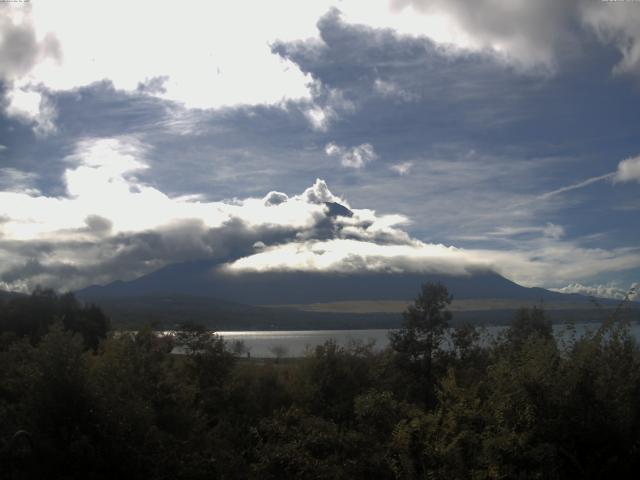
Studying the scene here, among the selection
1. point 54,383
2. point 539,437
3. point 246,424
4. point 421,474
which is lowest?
point 246,424

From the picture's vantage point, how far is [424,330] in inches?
1967

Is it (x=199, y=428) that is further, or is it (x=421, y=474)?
(x=199, y=428)

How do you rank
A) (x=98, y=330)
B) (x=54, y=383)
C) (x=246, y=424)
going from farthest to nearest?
Result: (x=98, y=330)
(x=246, y=424)
(x=54, y=383)

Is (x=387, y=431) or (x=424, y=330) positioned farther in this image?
(x=424, y=330)

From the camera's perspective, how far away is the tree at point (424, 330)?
161 ft

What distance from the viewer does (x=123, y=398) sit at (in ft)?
57.5

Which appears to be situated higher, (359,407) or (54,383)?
(54,383)

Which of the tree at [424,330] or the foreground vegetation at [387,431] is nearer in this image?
the foreground vegetation at [387,431]

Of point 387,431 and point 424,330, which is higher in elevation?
point 424,330

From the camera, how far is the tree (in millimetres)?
49125

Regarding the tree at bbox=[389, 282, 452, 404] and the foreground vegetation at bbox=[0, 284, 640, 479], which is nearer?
the foreground vegetation at bbox=[0, 284, 640, 479]

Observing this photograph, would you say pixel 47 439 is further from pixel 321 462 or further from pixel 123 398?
pixel 321 462

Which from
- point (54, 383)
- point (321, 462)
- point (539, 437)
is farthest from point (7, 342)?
point (539, 437)

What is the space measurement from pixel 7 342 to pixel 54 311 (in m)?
28.7
